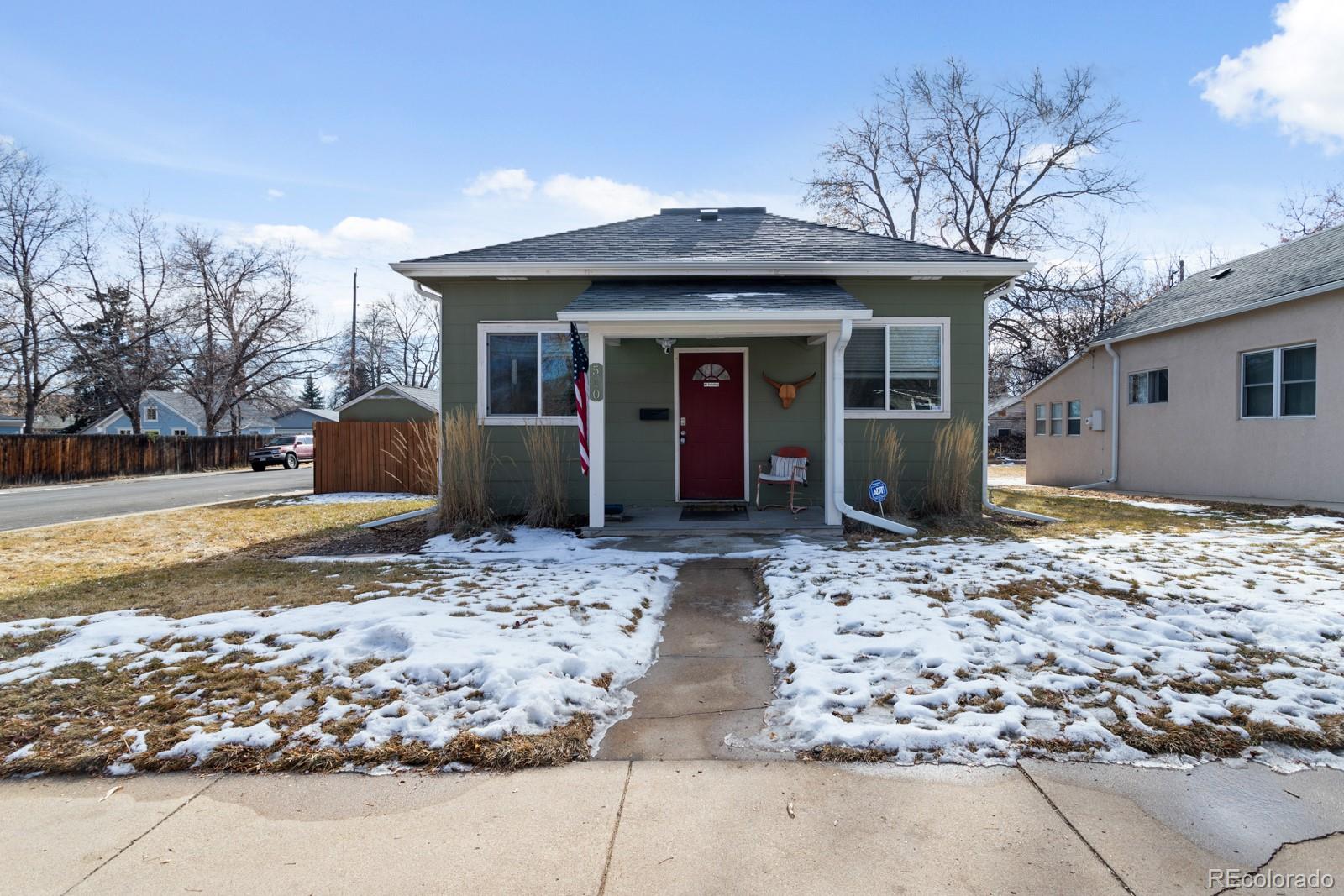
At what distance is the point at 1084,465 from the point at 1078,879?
52.9 feet

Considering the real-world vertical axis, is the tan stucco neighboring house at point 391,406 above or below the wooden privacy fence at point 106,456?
above

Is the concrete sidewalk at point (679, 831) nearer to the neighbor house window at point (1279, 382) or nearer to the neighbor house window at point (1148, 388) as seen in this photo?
the neighbor house window at point (1279, 382)

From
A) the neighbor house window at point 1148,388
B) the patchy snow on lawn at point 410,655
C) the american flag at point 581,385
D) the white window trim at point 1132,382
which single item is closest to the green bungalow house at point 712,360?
the american flag at point 581,385

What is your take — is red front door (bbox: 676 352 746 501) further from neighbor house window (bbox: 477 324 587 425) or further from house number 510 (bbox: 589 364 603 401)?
house number 510 (bbox: 589 364 603 401)

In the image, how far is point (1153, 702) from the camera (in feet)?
9.84

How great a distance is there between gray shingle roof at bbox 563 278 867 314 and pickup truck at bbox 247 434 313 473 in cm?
A: 2421

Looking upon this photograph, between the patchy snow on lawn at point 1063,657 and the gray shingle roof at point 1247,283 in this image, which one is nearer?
the patchy snow on lawn at point 1063,657

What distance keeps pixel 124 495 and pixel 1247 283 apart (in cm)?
2414

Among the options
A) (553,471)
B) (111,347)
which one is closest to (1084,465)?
(553,471)

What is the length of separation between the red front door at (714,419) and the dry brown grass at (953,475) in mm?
2376

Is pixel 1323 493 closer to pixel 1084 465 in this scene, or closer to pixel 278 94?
pixel 1084 465

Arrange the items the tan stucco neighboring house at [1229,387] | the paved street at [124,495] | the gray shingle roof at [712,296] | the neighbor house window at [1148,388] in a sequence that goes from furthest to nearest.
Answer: the neighbor house window at [1148,388], the paved street at [124,495], the tan stucco neighboring house at [1229,387], the gray shingle roof at [712,296]

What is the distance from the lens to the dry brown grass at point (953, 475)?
26.2 ft

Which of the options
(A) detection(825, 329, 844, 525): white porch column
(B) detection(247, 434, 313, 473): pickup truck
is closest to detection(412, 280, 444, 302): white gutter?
(A) detection(825, 329, 844, 525): white porch column
